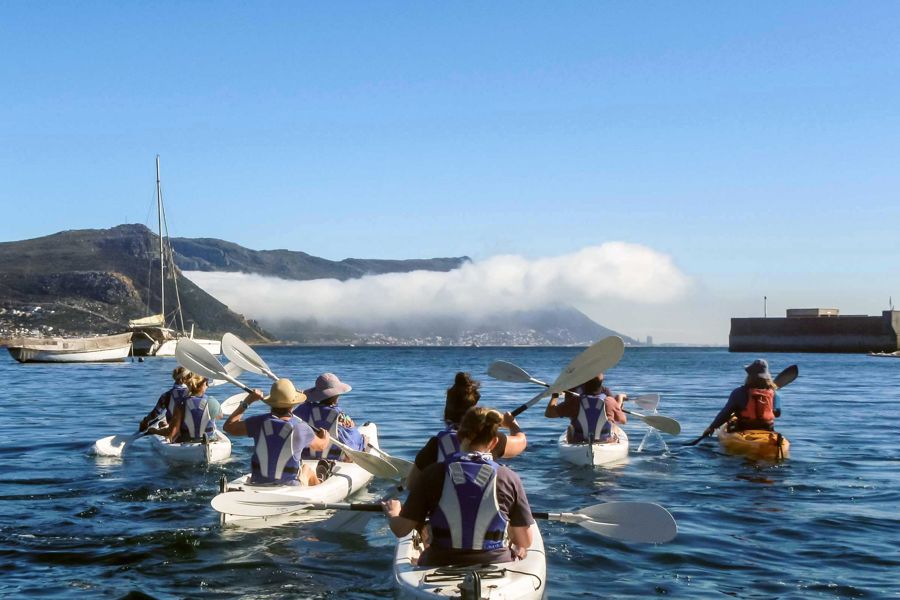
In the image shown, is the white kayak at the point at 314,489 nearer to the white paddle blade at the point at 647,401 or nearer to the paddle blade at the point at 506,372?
the paddle blade at the point at 506,372

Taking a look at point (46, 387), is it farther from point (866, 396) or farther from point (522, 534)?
point (522, 534)

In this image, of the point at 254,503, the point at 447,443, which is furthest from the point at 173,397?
the point at 447,443

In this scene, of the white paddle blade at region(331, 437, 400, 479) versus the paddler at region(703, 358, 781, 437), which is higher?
the paddler at region(703, 358, 781, 437)

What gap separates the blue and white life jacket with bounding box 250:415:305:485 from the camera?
432 inches

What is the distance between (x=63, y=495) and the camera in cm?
1368

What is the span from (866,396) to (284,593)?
34365 millimetres

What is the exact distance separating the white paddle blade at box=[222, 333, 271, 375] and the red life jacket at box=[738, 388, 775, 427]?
8728 millimetres

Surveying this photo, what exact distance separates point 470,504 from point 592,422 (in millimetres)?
9295

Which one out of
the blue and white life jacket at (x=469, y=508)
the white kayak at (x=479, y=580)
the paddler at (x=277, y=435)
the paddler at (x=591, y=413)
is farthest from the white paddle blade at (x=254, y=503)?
the paddler at (x=591, y=413)

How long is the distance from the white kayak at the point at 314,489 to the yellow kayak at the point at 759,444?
7.07 meters

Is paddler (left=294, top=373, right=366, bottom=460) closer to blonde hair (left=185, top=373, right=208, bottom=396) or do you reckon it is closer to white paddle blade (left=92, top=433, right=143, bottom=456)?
blonde hair (left=185, top=373, right=208, bottom=396)

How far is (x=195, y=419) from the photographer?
16000mm

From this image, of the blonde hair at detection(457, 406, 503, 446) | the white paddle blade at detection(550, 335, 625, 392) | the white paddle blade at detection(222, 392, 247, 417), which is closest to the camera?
the blonde hair at detection(457, 406, 503, 446)

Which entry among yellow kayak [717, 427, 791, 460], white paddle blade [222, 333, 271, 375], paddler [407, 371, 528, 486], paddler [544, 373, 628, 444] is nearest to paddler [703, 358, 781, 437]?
yellow kayak [717, 427, 791, 460]
